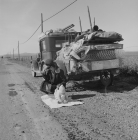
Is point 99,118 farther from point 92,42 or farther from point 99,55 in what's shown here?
point 92,42

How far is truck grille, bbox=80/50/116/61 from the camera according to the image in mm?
6050

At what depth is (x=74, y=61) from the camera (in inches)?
237

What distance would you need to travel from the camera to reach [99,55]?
6203 millimetres

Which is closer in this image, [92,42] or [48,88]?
[92,42]

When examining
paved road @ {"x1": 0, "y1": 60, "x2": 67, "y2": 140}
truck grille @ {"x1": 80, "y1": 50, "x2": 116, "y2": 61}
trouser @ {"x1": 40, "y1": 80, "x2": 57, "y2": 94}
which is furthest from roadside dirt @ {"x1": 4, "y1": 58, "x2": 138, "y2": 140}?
truck grille @ {"x1": 80, "y1": 50, "x2": 116, "y2": 61}

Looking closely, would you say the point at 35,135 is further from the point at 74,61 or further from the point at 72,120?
the point at 74,61

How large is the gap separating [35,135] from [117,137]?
57.4 inches

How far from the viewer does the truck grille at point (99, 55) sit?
605cm

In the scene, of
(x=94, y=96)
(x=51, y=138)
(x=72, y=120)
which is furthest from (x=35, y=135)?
(x=94, y=96)

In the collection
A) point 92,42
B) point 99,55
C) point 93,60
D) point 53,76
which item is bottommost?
point 53,76

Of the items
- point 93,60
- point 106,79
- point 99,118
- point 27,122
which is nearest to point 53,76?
point 93,60

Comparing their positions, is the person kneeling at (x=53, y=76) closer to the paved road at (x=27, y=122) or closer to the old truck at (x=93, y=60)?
the old truck at (x=93, y=60)

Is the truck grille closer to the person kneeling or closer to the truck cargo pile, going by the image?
the truck cargo pile

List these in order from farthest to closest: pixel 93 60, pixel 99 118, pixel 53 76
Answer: pixel 53 76, pixel 93 60, pixel 99 118
